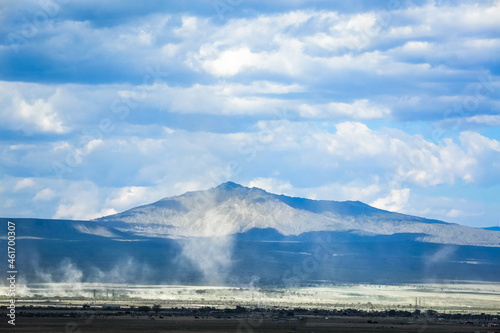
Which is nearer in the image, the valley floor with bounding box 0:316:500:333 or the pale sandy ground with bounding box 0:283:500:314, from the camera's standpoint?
the valley floor with bounding box 0:316:500:333

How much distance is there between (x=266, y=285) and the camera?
7313 inches

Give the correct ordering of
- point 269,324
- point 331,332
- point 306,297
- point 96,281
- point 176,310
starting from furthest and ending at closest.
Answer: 1. point 96,281
2. point 306,297
3. point 176,310
4. point 269,324
5. point 331,332

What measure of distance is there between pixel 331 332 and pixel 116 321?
23769 mm

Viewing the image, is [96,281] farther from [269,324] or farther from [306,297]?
[269,324]

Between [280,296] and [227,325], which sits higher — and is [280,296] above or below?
above

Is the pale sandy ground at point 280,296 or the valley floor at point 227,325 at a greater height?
the pale sandy ground at point 280,296

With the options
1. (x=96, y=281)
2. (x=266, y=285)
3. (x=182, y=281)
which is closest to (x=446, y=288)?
(x=266, y=285)

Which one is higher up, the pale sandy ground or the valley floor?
the pale sandy ground

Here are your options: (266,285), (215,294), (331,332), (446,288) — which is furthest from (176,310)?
(446,288)

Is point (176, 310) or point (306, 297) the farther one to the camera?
point (306, 297)

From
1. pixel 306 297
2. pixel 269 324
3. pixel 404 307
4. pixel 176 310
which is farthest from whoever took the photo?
pixel 306 297

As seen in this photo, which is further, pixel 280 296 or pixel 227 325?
pixel 280 296

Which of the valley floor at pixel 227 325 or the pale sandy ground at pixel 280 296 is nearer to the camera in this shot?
the valley floor at pixel 227 325

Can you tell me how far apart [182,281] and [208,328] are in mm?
103781
